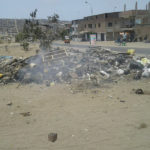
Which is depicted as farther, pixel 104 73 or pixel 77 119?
pixel 104 73

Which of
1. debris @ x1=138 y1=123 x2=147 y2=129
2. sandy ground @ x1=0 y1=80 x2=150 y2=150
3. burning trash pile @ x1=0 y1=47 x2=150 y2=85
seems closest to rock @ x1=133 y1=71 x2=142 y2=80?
burning trash pile @ x1=0 y1=47 x2=150 y2=85

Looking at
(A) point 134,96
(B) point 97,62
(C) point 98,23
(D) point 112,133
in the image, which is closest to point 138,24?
(C) point 98,23

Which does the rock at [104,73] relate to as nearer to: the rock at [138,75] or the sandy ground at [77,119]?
the sandy ground at [77,119]

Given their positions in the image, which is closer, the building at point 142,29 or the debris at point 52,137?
the debris at point 52,137

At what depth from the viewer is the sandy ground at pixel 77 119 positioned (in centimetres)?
320

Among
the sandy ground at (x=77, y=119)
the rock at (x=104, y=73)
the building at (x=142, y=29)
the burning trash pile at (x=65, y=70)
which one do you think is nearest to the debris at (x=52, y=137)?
the sandy ground at (x=77, y=119)

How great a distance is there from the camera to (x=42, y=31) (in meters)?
11.8

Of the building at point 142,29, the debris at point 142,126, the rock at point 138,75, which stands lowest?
the debris at point 142,126

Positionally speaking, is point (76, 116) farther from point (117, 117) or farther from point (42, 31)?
point (42, 31)

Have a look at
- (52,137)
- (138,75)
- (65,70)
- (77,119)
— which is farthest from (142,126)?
(65,70)

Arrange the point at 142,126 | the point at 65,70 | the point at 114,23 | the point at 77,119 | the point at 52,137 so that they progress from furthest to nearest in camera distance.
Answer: the point at 114,23, the point at 65,70, the point at 77,119, the point at 142,126, the point at 52,137

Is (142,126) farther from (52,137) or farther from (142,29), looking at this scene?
(142,29)

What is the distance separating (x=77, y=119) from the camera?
409 cm

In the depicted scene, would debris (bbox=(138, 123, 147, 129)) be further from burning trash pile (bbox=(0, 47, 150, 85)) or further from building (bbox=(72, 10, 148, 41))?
building (bbox=(72, 10, 148, 41))
